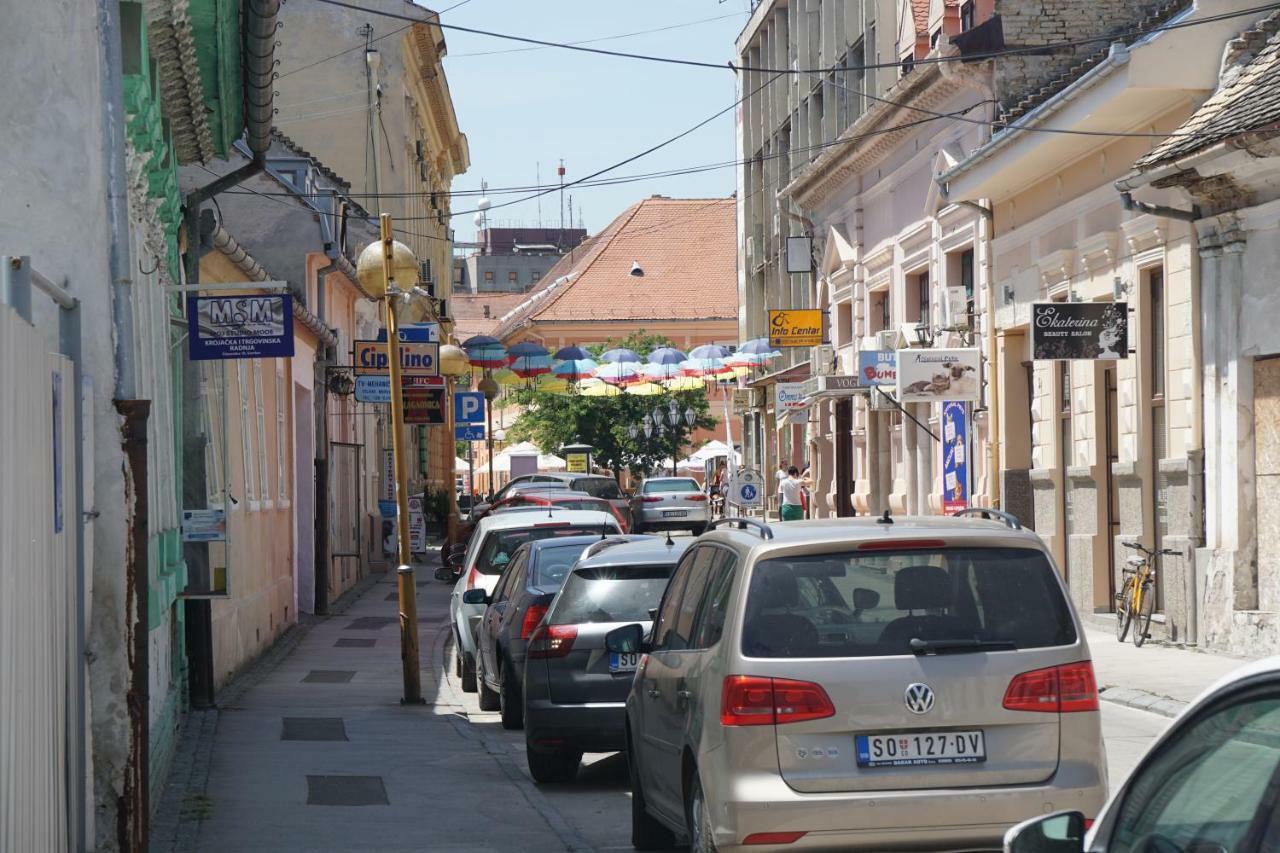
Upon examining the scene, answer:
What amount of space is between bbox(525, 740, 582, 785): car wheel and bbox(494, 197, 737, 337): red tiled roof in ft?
242

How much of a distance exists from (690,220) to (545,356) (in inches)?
1585

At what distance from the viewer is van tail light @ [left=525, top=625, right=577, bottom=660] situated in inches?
486

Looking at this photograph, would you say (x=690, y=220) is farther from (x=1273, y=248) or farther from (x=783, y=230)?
(x=1273, y=248)

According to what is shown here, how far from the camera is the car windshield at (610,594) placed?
12555 millimetres

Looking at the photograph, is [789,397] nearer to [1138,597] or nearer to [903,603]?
[1138,597]

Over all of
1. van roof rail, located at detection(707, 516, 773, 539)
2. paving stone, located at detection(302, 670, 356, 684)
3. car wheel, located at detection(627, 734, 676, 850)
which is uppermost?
van roof rail, located at detection(707, 516, 773, 539)

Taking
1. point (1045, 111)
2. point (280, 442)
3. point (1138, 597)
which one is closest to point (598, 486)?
point (280, 442)

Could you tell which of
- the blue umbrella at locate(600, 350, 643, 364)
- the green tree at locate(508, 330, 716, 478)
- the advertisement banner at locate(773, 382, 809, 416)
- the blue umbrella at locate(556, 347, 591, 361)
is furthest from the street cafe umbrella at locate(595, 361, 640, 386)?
the green tree at locate(508, 330, 716, 478)

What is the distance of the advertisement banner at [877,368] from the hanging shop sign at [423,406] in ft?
22.9

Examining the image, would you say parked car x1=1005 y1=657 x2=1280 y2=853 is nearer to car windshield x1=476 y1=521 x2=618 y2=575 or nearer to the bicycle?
car windshield x1=476 y1=521 x2=618 y2=575

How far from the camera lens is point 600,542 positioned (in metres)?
13.9

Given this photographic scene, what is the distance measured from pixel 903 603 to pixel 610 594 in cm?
536

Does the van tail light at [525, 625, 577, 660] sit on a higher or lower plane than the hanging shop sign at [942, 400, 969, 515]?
lower

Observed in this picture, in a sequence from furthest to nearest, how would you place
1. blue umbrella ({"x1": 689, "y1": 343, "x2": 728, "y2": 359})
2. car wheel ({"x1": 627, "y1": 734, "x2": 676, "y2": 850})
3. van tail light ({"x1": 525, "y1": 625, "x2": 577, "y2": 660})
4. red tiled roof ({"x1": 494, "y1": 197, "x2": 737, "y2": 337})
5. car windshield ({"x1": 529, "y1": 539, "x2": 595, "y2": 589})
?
red tiled roof ({"x1": 494, "y1": 197, "x2": 737, "y2": 337})
blue umbrella ({"x1": 689, "y1": 343, "x2": 728, "y2": 359})
car windshield ({"x1": 529, "y1": 539, "x2": 595, "y2": 589})
van tail light ({"x1": 525, "y1": 625, "x2": 577, "y2": 660})
car wheel ({"x1": 627, "y1": 734, "x2": 676, "y2": 850})
